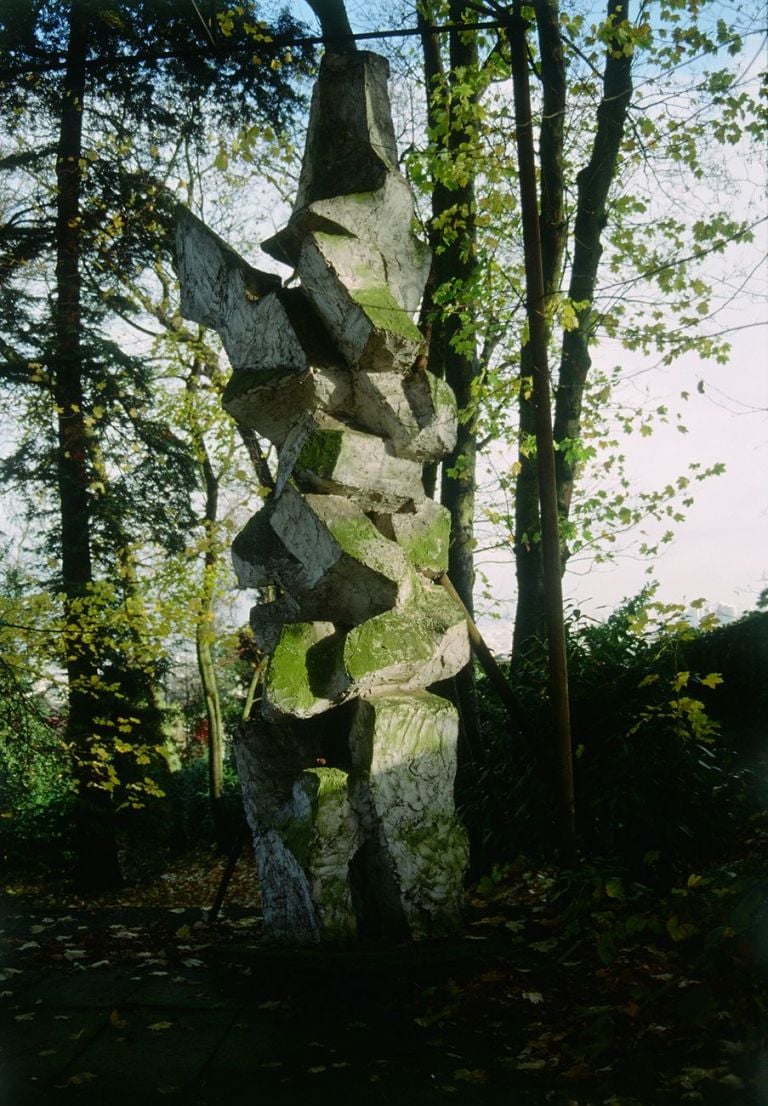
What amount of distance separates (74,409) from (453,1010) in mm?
7868

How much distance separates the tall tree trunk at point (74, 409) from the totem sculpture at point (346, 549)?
17.7ft

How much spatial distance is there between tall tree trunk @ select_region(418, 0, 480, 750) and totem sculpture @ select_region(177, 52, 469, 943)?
8.38 ft

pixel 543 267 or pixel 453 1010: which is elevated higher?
pixel 543 267

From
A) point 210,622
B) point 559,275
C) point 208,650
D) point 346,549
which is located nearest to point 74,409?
point 210,622

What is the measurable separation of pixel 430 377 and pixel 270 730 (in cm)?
205

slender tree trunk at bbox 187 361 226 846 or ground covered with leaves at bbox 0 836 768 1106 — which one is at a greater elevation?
slender tree trunk at bbox 187 361 226 846

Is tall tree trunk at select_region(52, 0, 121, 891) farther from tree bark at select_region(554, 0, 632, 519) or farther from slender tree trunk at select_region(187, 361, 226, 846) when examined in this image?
tree bark at select_region(554, 0, 632, 519)

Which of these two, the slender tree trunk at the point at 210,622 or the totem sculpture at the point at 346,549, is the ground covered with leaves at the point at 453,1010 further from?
the slender tree trunk at the point at 210,622

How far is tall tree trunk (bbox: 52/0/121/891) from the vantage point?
9469 mm

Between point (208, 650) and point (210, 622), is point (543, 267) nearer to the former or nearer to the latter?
point (210, 622)

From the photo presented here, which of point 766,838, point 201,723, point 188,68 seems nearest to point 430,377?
point 766,838

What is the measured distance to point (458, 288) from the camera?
720cm

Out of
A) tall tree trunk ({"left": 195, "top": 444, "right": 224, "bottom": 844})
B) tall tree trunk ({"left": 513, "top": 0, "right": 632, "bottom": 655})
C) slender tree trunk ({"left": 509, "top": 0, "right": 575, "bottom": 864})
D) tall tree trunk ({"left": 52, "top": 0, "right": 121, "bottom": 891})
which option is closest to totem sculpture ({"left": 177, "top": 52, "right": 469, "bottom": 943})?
slender tree trunk ({"left": 509, "top": 0, "right": 575, "bottom": 864})

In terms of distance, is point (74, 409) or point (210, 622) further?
point (210, 622)
